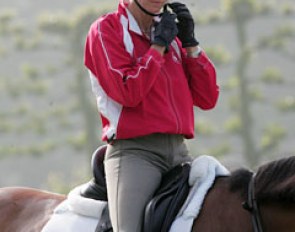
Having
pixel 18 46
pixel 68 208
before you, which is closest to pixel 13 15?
pixel 18 46

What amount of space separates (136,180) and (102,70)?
0.54 meters

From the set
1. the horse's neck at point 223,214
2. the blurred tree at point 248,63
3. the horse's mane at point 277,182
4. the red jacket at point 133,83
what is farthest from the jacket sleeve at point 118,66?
the blurred tree at point 248,63

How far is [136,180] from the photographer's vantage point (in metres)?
4.09

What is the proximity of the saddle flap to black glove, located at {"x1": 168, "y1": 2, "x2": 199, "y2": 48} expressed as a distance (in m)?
0.64

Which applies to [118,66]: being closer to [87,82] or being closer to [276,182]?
[276,182]

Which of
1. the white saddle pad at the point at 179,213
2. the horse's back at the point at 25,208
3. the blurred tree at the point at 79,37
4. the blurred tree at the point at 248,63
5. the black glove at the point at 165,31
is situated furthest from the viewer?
the blurred tree at the point at 79,37

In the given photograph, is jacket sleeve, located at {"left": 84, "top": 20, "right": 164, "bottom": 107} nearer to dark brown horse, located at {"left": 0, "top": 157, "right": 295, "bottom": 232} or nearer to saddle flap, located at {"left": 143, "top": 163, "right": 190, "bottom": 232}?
saddle flap, located at {"left": 143, "top": 163, "right": 190, "bottom": 232}

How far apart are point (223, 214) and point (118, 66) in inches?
32.8

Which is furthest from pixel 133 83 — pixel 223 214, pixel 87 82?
pixel 87 82

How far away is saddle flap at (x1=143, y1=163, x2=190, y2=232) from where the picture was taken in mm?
3926

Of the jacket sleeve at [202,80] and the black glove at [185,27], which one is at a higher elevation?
the black glove at [185,27]

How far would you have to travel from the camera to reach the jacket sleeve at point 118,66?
157 inches

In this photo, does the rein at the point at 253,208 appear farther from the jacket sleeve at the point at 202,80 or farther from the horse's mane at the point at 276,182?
the jacket sleeve at the point at 202,80

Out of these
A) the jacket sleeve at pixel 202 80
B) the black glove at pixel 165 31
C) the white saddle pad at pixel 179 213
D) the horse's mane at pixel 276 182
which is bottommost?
the white saddle pad at pixel 179 213
